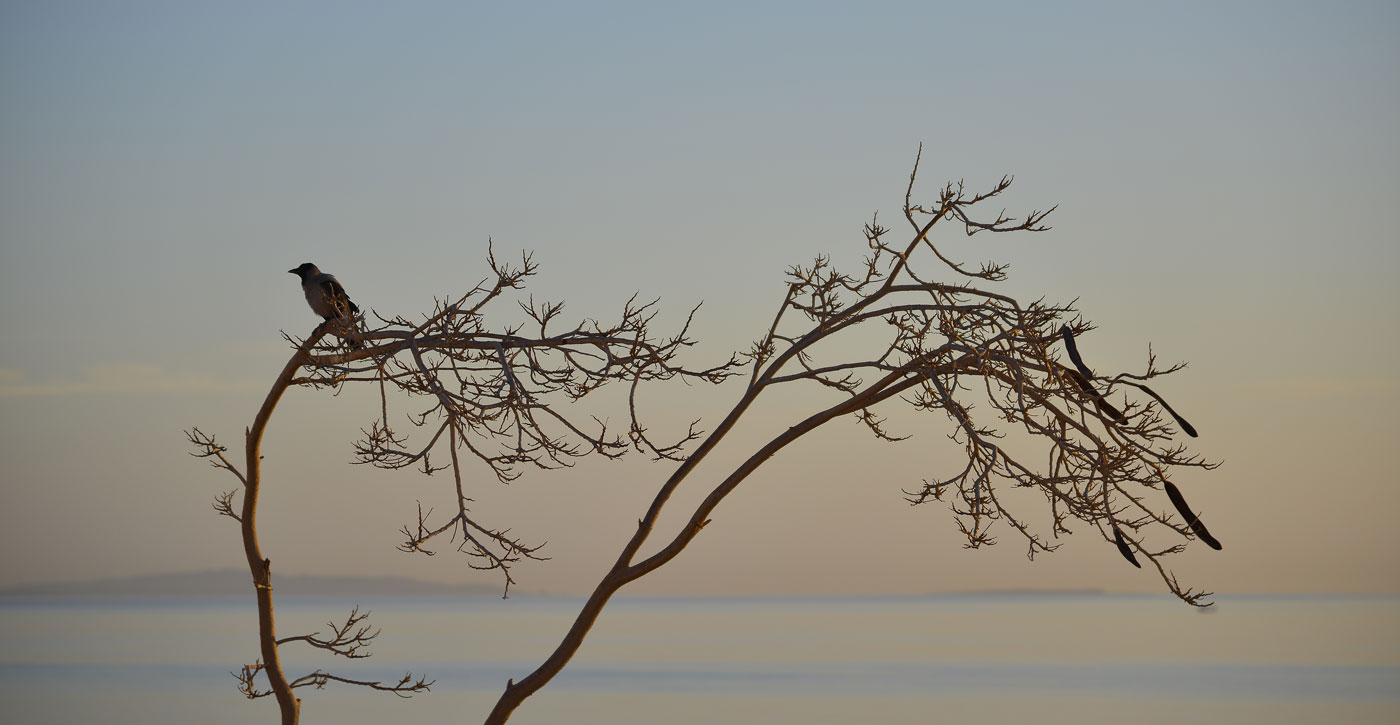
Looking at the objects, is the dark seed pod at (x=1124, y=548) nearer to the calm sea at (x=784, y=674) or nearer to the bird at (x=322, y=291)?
the bird at (x=322, y=291)

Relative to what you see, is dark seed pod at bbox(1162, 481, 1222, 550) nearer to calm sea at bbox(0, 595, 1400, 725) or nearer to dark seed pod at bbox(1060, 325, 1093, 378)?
dark seed pod at bbox(1060, 325, 1093, 378)

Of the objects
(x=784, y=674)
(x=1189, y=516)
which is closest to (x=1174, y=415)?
(x=1189, y=516)

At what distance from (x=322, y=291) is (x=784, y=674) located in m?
27.6

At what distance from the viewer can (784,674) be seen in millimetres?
33594

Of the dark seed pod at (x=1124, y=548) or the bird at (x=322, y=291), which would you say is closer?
the dark seed pod at (x=1124, y=548)

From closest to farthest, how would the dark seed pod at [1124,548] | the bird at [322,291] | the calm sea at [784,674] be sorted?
the dark seed pod at [1124,548] → the bird at [322,291] → the calm sea at [784,674]

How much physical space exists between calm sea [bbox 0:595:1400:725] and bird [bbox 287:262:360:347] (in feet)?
58.9

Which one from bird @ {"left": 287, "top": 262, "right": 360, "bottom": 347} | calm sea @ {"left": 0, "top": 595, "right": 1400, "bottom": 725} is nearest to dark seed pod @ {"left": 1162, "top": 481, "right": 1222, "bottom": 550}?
bird @ {"left": 287, "top": 262, "right": 360, "bottom": 347}

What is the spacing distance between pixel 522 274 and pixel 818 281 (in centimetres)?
129

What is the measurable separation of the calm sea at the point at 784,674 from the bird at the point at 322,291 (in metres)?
17.9

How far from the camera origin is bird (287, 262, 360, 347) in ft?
24.1

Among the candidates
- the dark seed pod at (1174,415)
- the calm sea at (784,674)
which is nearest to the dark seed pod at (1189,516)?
the dark seed pod at (1174,415)

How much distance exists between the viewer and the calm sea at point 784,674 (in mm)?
26488

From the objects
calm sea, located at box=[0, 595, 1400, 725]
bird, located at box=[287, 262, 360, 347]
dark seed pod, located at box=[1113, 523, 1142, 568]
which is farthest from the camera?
calm sea, located at box=[0, 595, 1400, 725]
